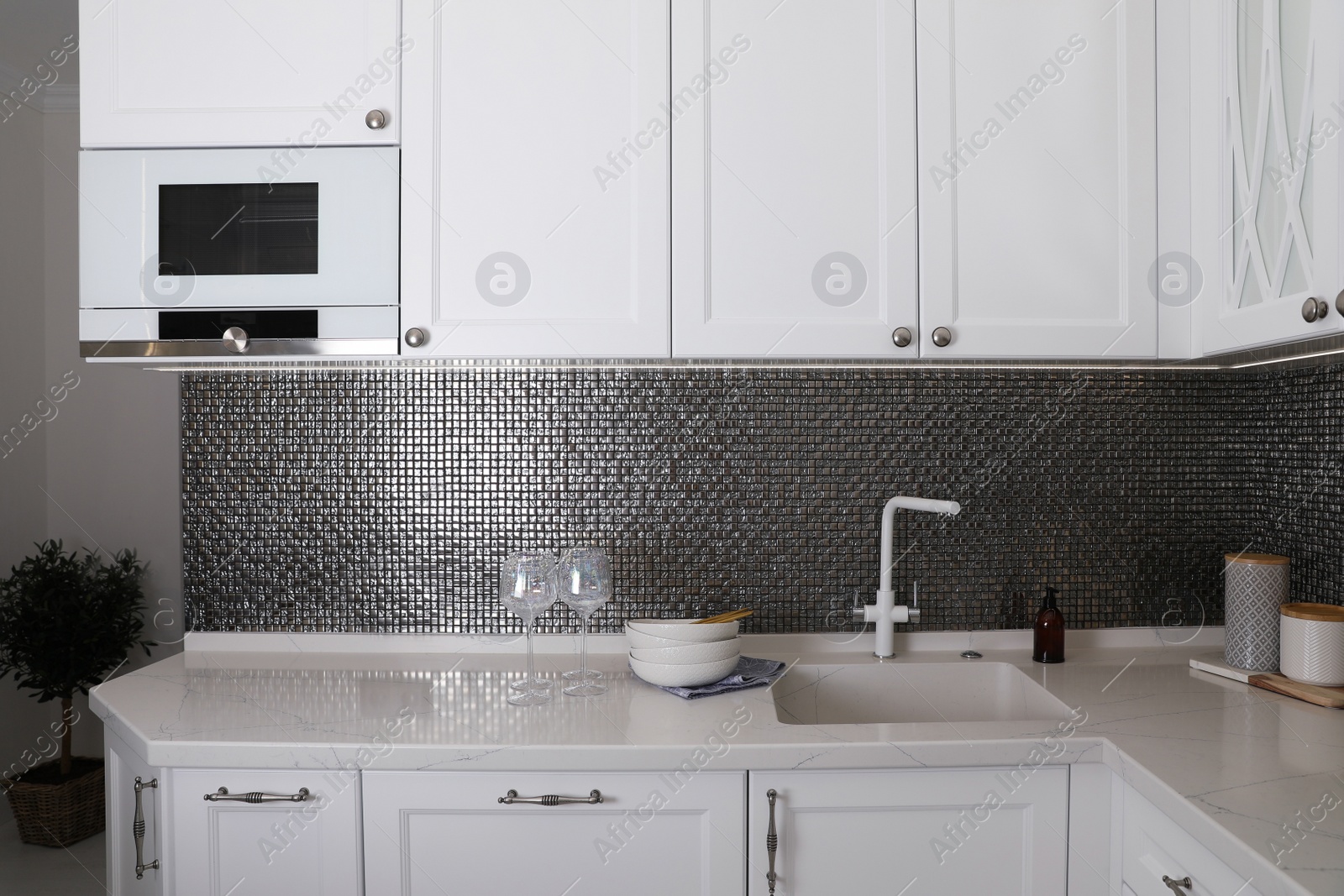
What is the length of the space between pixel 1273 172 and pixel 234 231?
193cm

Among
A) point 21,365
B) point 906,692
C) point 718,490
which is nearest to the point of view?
point 906,692

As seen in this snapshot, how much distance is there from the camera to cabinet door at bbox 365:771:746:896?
136cm


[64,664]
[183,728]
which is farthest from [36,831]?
[183,728]

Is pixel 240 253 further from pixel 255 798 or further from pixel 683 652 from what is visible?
pixel 683 652

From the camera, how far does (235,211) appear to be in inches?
63.7

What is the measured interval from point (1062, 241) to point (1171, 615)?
3.21 ft

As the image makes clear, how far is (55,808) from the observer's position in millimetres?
2646

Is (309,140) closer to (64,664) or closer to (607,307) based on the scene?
(607,307)

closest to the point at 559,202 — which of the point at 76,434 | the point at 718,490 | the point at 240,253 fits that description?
the point at 240,253

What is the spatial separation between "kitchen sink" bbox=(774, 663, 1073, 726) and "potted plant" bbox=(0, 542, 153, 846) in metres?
2.11

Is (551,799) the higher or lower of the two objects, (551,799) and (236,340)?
the lower

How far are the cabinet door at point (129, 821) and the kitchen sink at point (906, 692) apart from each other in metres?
1.22

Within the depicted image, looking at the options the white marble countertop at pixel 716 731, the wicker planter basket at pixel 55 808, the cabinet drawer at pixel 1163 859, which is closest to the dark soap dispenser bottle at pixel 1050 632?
the white marble countertop at pixel 716 731

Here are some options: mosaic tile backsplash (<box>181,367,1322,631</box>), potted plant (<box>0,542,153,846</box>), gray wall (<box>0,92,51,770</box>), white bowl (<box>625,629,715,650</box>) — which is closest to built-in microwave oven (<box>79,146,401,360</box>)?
mosaic tile backsplash (<box>181,367,1322,631</box>)
